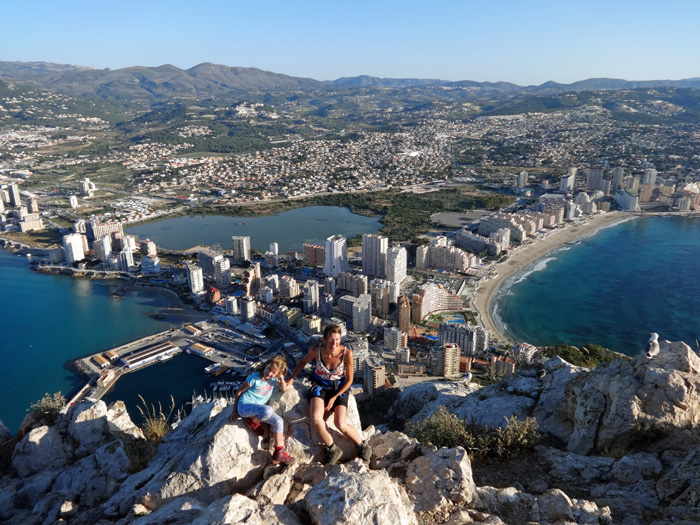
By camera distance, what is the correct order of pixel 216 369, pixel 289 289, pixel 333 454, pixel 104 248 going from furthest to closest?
pixel 104 248 < pixel 289 289 < pixel 216 369 < pixel 333 454

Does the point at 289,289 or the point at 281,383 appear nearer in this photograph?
the point at 281,383

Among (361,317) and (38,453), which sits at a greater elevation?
(38,453)

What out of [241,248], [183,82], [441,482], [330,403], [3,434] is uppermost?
[183,82]

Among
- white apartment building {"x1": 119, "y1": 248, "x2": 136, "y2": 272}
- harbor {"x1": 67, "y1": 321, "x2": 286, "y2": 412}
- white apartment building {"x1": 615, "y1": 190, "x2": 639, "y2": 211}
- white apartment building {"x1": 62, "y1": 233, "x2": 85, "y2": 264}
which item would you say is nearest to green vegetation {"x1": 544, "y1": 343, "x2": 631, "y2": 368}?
harbor {"x1": 67, "y1": 321, "x2": 286, "y2": 412}

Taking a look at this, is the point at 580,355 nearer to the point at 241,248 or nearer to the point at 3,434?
the point at 3,434

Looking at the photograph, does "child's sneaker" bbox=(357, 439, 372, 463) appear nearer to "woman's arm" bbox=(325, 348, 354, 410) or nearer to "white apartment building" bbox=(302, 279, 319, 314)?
"woman's arm" bbox=(325, 348, 354, 410)

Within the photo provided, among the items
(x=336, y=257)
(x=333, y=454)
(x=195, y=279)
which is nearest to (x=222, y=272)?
(x=195, y=279)

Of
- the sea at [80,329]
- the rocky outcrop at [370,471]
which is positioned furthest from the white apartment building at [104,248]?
the rocky outcrop at [370,471]

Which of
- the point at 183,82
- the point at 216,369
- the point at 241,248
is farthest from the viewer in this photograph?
the point at 183,82
